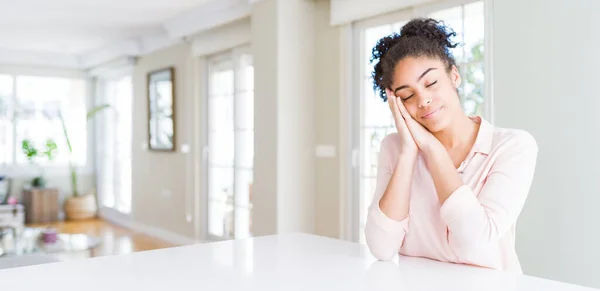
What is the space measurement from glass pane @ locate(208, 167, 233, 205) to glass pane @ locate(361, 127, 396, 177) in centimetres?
183

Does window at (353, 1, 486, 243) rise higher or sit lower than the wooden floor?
higher

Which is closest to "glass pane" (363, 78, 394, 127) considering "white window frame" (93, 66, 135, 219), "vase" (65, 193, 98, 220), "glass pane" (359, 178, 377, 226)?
"glass pane" (359, 178, 377, 226)

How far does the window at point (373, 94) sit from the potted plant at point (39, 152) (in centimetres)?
540

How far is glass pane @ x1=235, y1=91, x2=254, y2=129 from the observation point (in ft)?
17.0

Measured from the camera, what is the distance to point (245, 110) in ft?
17.4

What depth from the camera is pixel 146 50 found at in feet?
22.6

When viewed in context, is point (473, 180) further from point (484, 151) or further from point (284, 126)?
point (284, 126)

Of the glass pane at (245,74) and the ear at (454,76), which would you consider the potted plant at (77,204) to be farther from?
the ear at (454,76)

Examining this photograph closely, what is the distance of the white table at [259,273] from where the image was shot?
110 cm

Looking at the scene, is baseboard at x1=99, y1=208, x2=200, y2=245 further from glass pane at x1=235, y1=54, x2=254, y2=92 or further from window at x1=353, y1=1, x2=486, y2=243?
window at x1=353, y1=1, x2=486, y2=243

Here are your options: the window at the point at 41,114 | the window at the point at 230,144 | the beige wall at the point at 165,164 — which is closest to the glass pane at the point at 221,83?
the window at the point at 230,144

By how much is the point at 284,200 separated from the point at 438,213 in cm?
295

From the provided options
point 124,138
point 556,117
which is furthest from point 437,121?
point 124,138

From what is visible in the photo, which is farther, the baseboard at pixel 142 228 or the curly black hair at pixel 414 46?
the baseboard at pixel 142 228
